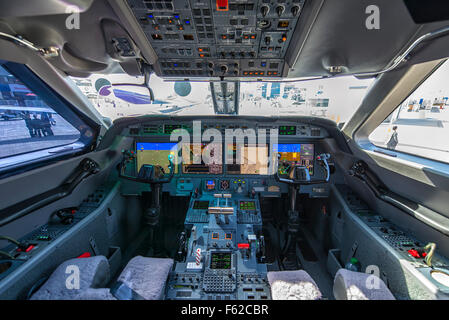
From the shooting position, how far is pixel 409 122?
220cm

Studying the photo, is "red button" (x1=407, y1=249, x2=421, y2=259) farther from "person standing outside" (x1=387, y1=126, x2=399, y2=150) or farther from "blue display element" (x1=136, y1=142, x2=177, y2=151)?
"blue display element" (x1=136, y1=142, x2=177, y2=151)

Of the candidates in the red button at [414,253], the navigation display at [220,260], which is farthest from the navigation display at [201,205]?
the red button at [414,253]

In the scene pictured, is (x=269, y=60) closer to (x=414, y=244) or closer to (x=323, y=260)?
(x=414, y=244)

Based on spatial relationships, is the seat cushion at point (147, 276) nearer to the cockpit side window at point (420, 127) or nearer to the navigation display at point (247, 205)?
the navigation display at point (247, 205)

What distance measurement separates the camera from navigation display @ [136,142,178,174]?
300cm

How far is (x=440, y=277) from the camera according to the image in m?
1.30

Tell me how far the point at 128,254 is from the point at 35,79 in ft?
7.57

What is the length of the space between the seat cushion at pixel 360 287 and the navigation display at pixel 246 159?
5.80 feet

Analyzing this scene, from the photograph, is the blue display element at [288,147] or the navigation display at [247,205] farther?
the blue display element at [288,147]

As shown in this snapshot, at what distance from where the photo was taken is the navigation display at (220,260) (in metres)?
1.78

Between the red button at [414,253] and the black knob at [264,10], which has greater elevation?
the black knob at [264,10]

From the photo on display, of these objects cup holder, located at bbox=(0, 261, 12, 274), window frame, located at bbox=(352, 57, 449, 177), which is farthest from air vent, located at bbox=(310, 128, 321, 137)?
cup holder, located at bbox=(0, 261, 12, 274)

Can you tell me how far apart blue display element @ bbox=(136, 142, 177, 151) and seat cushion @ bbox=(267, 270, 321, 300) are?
7.23ft

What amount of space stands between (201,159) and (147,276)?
1810mm
